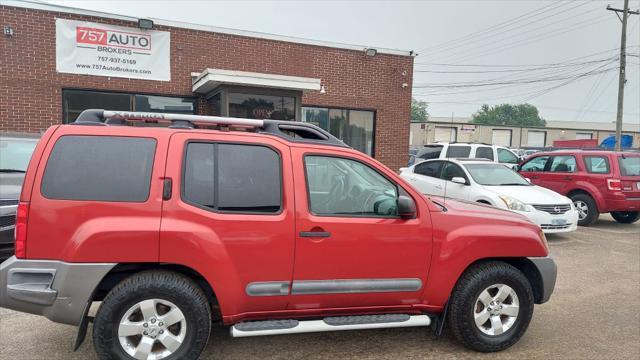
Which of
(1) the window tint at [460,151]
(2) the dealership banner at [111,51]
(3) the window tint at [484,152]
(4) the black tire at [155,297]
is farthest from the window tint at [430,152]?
(4) the black tire at [155,297]

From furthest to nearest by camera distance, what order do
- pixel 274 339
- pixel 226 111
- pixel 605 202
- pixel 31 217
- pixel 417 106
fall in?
pixel 417 106, pixel 226 111, pixel 605 202, pixel 274 339, pixel 31 217

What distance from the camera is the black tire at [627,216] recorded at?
10586 mm

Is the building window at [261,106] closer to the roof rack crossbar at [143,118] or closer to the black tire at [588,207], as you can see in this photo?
the black tire at [588,207]

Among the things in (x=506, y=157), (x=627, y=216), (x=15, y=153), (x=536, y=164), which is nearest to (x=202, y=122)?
(x=15, y=153)

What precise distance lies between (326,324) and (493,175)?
22.4 feet

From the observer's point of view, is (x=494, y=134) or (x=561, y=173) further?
(x=494, y=134)

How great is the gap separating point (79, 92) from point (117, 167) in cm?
955

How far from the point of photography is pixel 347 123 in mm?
14148

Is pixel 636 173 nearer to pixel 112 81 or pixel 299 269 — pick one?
pixel 299 269

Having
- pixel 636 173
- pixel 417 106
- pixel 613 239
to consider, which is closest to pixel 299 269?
pixel 613 239

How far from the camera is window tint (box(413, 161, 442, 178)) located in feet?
32.9

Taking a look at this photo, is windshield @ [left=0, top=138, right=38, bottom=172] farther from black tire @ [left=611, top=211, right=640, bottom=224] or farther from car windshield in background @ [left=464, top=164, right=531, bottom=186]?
→ black tire @ [left=611, top=211, right=640, bottom=224]

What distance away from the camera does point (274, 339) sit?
397 centimetres

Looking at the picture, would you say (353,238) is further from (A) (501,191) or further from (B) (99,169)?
(A) (501,191)
